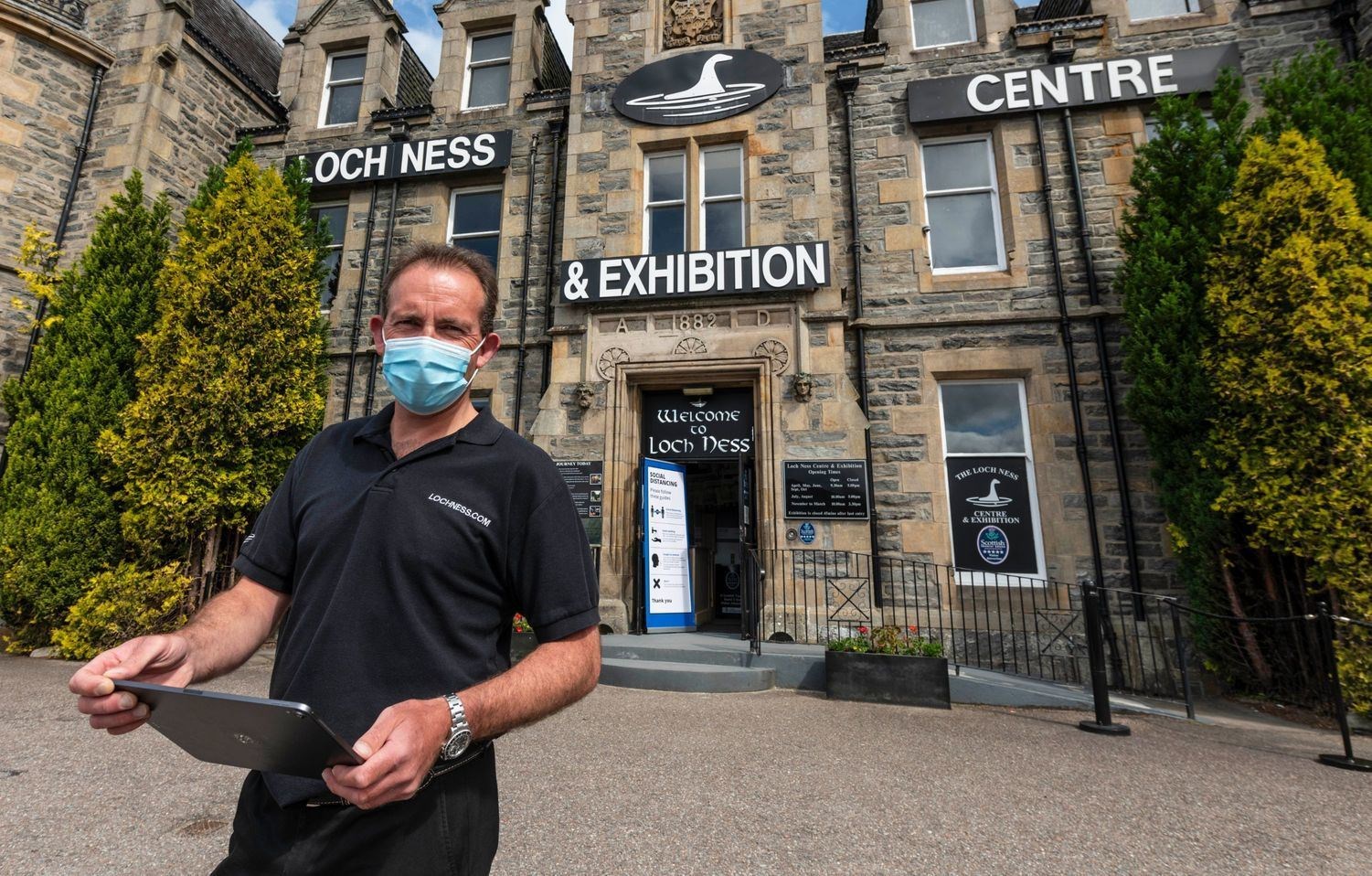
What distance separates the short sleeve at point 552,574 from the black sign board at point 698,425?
7.54 meters

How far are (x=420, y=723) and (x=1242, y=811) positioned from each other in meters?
4.64

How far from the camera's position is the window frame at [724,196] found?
Result: 9430mm

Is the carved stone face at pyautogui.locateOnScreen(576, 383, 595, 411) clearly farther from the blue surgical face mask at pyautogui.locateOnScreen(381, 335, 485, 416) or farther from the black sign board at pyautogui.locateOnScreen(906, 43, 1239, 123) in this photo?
the blue surgical face mask at pyautogui.locateOnScreen(381, 335, 485, 416)

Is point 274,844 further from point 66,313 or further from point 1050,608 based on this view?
point 66,313

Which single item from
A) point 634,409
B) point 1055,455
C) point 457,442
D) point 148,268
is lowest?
point 457,442

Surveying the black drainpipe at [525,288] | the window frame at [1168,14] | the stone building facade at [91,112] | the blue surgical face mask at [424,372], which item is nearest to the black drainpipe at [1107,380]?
the window frame at [1168,14]

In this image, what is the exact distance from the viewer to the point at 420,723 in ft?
3.26

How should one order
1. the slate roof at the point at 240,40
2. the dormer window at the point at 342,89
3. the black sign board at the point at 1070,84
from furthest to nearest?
the slate roof at the point at 240,40 → the dormer window at the point at 342,89 → the black sign board at the point at 1070,84

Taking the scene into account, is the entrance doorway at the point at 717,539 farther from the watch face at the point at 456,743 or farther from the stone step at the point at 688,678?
the watch face at the point at 456,743

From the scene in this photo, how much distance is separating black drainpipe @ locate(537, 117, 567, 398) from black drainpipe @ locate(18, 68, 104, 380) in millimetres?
7298

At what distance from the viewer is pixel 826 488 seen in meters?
8.08

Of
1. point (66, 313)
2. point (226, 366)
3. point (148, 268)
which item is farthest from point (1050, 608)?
point (66, 313)

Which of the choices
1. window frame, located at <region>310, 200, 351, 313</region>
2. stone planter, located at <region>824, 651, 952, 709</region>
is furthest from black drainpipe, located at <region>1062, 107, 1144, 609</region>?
window frame, located at <region>310, 200, 351, 313</region>

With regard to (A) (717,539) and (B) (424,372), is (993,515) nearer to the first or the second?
(A) (717,539)
